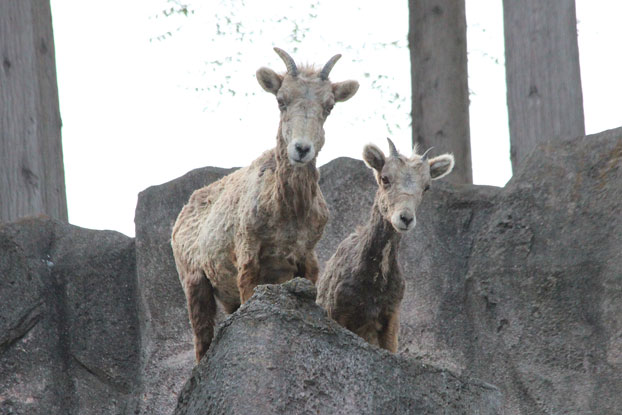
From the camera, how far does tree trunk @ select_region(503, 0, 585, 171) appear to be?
12.1m

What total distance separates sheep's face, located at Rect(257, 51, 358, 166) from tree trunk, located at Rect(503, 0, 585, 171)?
3.34 m

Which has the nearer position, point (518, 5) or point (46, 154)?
point (518, 5)

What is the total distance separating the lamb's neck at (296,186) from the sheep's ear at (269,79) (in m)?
0.56

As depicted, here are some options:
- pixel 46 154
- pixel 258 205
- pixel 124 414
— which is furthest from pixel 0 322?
pixel 258 205

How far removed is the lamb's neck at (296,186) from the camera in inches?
353

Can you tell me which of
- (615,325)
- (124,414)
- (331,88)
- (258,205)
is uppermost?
(331,88)

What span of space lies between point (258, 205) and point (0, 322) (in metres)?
3.54

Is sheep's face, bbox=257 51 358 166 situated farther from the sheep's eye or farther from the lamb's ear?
the lamb's ear

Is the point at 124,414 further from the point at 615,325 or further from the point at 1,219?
the point at 615,325

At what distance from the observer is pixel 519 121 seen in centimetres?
1241

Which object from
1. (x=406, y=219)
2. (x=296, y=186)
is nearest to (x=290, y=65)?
(x=296, y=186)

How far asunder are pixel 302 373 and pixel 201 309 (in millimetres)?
3212

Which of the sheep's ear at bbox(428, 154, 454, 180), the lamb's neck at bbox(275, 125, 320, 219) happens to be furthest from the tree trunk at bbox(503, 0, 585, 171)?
Result: the lamb's neck at bbox(275, 125, 320, 219)

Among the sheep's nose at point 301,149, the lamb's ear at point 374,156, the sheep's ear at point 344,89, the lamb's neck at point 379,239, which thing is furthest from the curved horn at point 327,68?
the lamb's neck at point 379,239
